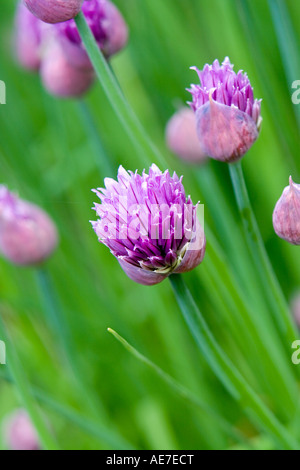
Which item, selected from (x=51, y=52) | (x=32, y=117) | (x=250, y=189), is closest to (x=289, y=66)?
(x=51, y=52)

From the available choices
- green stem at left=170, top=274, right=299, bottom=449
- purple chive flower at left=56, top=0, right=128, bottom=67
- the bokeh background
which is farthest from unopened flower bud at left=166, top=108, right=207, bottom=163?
green stem at left=170, top=274, right=299, bottom=449

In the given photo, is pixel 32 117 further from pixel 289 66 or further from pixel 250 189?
pixel 289 66

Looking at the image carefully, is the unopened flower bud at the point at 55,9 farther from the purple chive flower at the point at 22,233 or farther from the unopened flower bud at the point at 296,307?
the unopened flower bud at the point at 296,307

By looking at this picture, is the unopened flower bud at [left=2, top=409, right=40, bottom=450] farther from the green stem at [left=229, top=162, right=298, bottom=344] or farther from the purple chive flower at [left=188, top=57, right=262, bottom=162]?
the purple chive flower at [left=188, top=57, right=262, bottom=162]

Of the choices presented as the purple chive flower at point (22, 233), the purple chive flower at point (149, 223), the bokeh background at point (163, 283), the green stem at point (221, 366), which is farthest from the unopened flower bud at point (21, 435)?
the purple chive flower at point (149, 223)
